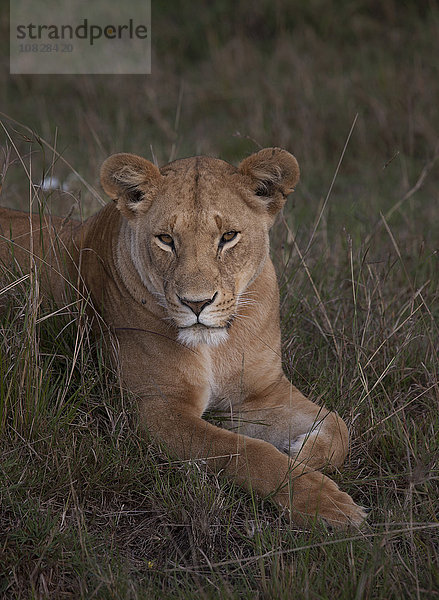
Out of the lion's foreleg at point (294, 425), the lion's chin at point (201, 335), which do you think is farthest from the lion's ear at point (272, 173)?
the lion's foreleg at point (294, 425)

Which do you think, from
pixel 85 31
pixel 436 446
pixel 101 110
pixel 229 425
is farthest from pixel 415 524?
pixel 85 31

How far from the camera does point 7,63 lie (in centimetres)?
953

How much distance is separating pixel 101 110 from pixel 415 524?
6582 mm

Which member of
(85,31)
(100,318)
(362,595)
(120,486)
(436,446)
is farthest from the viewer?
(85,31)

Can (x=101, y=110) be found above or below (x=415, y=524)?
below

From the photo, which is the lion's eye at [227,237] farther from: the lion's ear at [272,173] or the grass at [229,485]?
the grass at [229,485]

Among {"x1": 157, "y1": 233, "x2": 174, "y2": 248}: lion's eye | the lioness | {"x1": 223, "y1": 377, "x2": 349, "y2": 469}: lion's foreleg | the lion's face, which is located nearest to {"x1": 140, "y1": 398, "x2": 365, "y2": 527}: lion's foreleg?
the lioness

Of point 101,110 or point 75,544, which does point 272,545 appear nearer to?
point 75,544

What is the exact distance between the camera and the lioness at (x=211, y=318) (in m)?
2.83

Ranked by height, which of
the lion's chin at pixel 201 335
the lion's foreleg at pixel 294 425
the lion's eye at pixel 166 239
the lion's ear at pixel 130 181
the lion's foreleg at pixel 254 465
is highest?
the lion's ear at pixel 130 181

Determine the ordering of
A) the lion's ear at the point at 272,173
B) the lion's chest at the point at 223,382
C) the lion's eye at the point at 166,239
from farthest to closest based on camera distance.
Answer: the lion's chest at the point at 223,382, the lion's ear at the point at 272,173, the lion's eye at the point at 166,239

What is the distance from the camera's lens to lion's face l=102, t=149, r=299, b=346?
287cm

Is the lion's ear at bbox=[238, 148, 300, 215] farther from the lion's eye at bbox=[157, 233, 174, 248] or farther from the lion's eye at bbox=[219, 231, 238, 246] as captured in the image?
the lion's eye at bbox=[157, 233, 174, 248]

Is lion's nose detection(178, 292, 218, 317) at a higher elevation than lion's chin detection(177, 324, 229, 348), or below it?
higher
